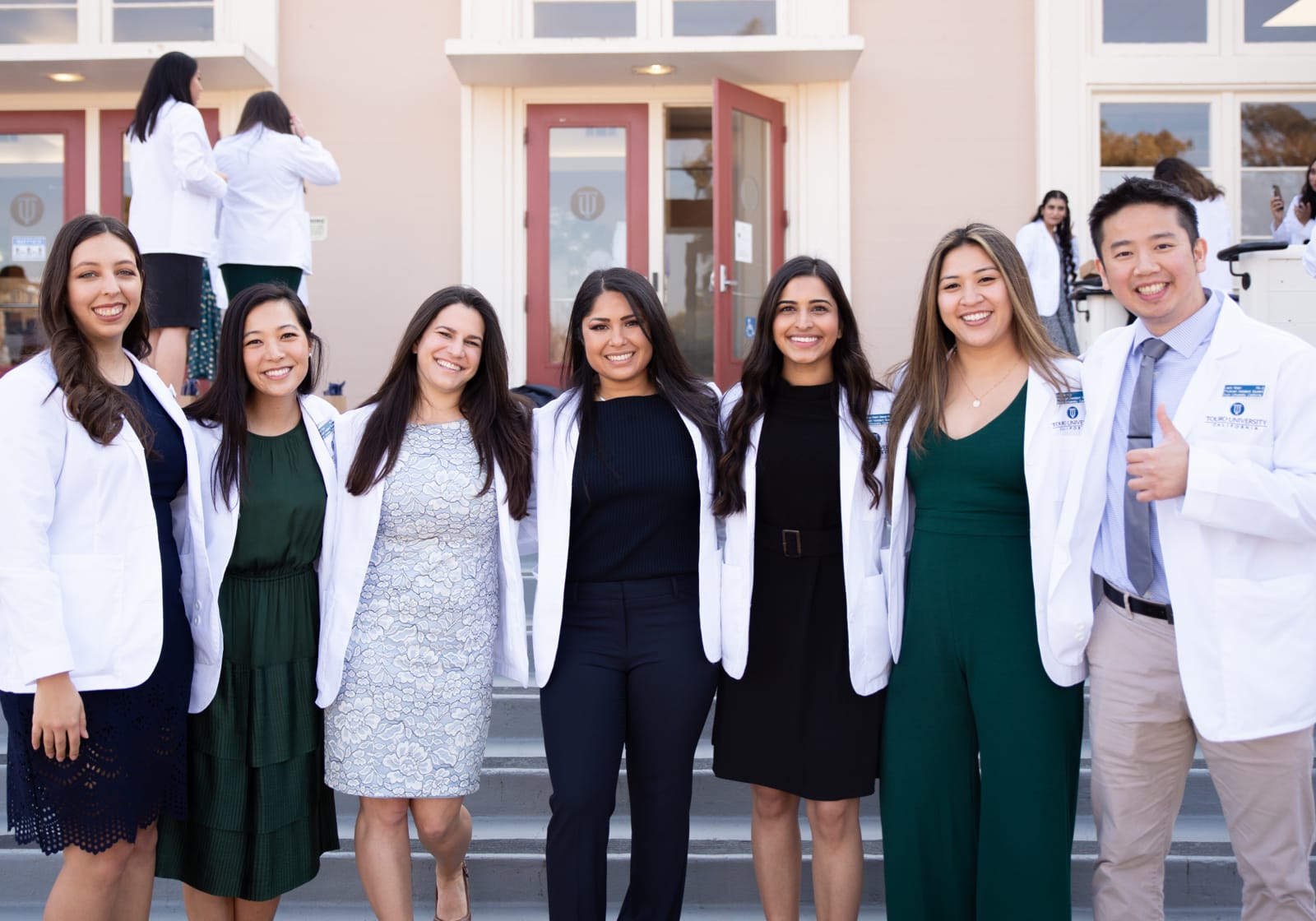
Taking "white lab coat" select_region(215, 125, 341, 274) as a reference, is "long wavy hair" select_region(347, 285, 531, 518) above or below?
below

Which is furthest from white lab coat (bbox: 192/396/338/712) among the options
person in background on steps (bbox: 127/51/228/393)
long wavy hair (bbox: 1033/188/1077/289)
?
long wavy hair (bbox: 1033/188/1077/289)

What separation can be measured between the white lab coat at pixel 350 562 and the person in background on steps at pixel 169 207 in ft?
8.96

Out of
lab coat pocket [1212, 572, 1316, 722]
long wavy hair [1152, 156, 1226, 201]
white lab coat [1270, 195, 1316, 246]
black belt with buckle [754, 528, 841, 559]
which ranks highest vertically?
long wavy hair [1152, 156, 1226, 201]

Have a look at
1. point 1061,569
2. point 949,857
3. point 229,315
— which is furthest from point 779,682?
point 229,315

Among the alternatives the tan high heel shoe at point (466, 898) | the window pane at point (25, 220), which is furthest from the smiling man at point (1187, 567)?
the window pane at point (25, 220)

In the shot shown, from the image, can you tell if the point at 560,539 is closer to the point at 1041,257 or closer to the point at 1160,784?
the point at 1160,784

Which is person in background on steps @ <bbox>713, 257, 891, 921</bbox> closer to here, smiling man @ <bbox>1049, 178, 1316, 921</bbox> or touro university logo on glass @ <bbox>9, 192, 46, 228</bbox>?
smiling man @ <bbox>1049, 178, 1316, 921</bbox>

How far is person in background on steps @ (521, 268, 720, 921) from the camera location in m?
3.02

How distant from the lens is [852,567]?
9.77 feet

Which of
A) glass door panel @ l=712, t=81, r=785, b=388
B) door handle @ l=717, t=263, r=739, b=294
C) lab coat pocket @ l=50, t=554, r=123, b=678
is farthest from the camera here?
door handle @ l=717, t=263, r=739, b=294

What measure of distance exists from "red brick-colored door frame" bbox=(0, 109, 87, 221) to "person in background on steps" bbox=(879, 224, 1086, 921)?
738 cm

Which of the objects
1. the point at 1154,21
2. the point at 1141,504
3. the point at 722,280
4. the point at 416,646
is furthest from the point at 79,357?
the point at 1154,21

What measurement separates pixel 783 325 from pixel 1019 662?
110 cm

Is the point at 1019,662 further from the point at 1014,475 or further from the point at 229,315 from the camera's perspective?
the point at 229,315
